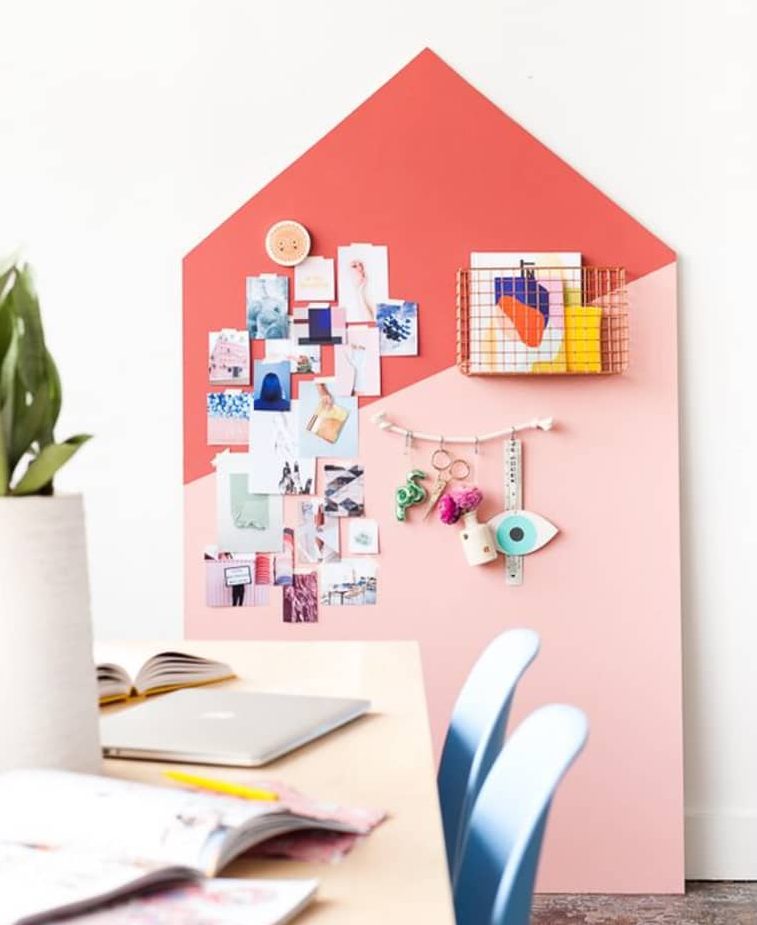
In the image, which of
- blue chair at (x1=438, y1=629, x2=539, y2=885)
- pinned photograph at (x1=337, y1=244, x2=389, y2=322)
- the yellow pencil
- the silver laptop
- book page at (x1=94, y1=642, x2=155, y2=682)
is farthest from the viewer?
pinned photograph at (x1=337, y1=244, x2=389, y2=322)

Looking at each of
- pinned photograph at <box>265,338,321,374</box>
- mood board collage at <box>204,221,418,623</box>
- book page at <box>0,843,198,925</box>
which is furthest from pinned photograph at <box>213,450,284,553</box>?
book page at <box>0,843,198,925</box>

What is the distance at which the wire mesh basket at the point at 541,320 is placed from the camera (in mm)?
3053

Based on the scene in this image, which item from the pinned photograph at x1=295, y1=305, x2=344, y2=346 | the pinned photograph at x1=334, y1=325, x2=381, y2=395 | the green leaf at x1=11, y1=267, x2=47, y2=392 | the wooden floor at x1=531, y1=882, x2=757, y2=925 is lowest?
the wooden floor at x1=531, y1=882, x2=757, y2=925

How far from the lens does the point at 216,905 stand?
2.57 feet

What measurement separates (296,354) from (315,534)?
46 cm

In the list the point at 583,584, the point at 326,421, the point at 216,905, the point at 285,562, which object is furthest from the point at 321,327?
the point at 216,905

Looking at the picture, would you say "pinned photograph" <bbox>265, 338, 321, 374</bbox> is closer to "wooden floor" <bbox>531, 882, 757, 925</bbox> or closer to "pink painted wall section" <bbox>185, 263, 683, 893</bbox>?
"pink painted wall section" <bbox>185, 263, 683, 893</bbox>

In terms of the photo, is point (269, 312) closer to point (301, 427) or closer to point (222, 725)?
point (301, 427)

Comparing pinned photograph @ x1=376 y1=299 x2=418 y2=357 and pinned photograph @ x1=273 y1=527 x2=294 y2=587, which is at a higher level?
pinned photograph @ x1=376 y1=299 x2=418 y2=357

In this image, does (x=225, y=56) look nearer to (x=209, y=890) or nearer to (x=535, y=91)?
(x=535, y=91)

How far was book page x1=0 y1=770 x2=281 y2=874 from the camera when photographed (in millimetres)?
848

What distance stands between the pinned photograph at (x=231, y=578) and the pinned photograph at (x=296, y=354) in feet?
1.64

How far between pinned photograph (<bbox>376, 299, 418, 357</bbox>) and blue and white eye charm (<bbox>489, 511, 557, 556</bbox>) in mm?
501

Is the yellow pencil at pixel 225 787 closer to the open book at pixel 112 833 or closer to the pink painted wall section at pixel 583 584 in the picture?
the open book at pixel 112 833
